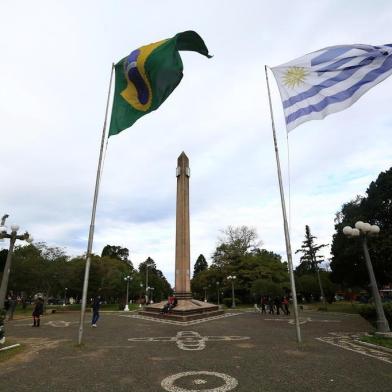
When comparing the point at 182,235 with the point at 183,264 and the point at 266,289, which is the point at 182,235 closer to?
the point at 183,264

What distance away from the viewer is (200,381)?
678 centimetres

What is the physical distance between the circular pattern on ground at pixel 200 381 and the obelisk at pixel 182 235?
2099 centimetres

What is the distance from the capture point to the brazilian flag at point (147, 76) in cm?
1044

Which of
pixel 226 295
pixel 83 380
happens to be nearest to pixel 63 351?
pixel 83 380

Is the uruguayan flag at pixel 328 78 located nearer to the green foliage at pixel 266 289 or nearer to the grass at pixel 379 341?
the grass at pixel 379 341

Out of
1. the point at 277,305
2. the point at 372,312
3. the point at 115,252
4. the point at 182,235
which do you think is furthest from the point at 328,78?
the point at 115,252

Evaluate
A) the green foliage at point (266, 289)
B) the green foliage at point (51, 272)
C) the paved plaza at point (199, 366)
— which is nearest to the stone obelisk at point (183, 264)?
the green foliage at point (266, 289)

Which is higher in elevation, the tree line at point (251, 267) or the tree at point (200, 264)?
the tree at point (200, 264)

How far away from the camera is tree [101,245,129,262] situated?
9729 centimetres

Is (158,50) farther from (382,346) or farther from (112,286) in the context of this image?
(112,286)

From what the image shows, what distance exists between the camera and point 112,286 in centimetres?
5009

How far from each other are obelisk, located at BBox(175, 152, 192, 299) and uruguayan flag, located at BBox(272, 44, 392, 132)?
19585mm

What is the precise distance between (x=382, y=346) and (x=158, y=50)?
12.9 m

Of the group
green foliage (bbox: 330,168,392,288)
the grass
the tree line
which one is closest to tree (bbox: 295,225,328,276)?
the tree line
